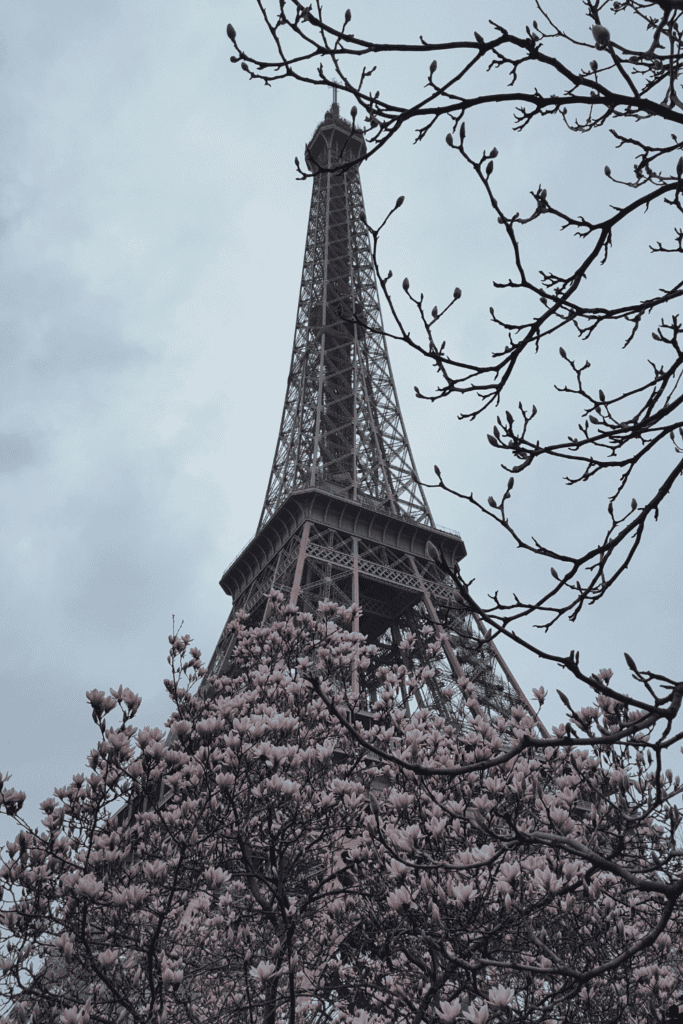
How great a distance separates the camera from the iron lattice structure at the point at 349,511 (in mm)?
25766

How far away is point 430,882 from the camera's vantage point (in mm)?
4551

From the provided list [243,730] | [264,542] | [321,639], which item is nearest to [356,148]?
[264,542]

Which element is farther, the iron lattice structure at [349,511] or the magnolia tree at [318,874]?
the iron lattice structure at [349,511]

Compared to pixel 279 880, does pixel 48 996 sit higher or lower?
lower

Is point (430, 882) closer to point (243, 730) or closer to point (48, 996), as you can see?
point (243, 730)

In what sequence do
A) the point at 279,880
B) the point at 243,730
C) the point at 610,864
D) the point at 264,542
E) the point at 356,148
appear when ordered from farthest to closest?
the point at 356,148
the point at 264,542
the point at 243,730
the point at 279,880
the point at 610,864

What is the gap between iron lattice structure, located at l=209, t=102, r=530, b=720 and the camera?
84.5 ft

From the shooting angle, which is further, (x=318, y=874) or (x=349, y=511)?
(x=349, y=511)

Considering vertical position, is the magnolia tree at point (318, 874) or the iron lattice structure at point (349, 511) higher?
the iron lattice structure at point (349, 511)

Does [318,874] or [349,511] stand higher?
[349,511]

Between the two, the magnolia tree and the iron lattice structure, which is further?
the iron lattice structure

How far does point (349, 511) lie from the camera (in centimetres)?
2938

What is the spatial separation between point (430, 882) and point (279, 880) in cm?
157

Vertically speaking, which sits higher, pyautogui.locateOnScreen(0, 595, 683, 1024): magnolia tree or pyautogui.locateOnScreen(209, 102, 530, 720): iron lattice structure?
pyautogui.locateOnScreen(209, 102, 530, 720): iron lattice structure
